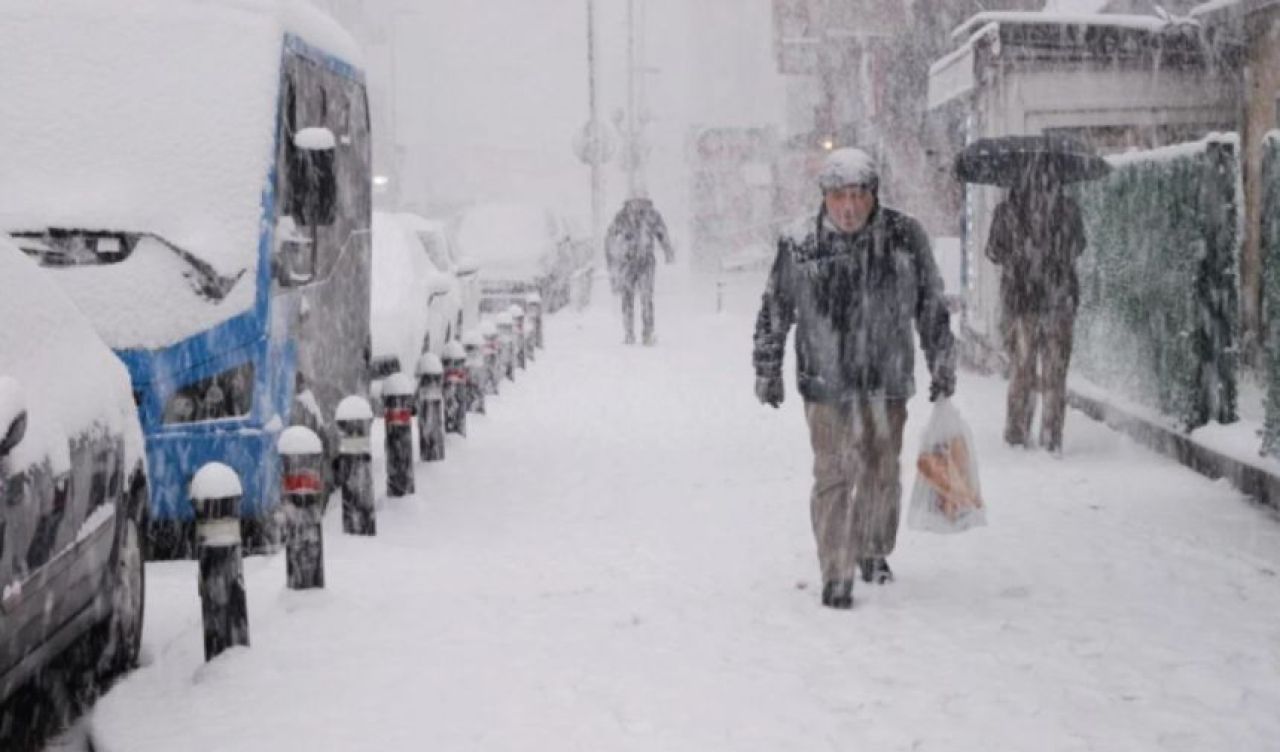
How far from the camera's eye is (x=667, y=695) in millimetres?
6469

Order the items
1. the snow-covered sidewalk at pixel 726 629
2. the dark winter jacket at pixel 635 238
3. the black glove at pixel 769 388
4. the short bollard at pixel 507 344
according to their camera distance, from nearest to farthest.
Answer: the snow-covered sidewalk at pixel 726 629 → the black glove at pixel 769 388 → the short bollard at pixel 507 344 → the dark winter jacket at pixel 635 238

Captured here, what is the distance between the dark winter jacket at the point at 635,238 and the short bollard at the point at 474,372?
26.4 feet

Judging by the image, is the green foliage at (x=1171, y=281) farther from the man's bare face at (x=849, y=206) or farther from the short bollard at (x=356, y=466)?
the short bollard at (x=356, y=466)

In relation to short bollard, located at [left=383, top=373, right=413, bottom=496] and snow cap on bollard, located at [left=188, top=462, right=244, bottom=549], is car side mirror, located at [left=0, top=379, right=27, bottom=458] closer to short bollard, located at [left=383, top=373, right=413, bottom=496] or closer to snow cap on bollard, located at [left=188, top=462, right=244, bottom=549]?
snow cap on bollard, located at [left=188, top=462, right=244, bottom=549]

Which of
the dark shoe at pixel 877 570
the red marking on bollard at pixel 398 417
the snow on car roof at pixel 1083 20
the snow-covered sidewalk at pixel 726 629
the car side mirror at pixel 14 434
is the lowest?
the snow-covered sidewalk at pixel 726 629

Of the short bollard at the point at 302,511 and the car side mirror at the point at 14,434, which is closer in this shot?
the car side mirror at the point at 14,434

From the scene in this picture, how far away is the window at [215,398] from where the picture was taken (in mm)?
8984

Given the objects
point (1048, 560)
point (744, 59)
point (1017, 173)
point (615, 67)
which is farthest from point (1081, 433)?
point (615, 67)

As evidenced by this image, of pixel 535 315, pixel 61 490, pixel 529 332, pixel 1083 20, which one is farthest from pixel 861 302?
pixel 535 315

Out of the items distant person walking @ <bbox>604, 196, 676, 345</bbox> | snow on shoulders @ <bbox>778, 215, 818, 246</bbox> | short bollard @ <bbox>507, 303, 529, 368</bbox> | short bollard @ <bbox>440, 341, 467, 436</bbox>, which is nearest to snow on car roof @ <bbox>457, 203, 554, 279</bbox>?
distant person walking @ <bbox>604, 196, 676, 345</bbox>

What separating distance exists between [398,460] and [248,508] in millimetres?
2085

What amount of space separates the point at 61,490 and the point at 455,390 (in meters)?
8.80

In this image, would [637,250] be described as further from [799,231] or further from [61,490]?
[61,490]

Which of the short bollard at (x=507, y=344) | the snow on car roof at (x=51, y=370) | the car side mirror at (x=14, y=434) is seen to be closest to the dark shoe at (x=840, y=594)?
the snow on car roof at (x=51, y=370)
